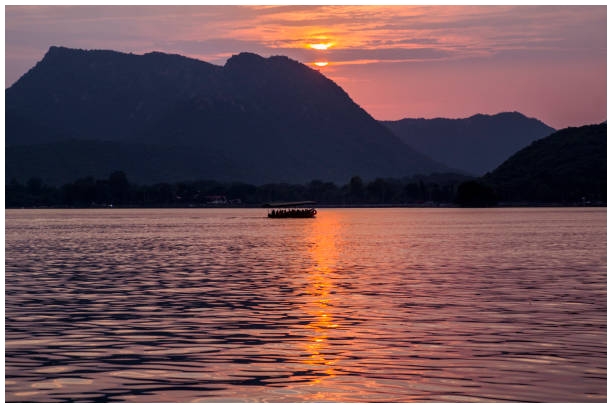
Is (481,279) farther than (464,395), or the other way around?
(481,279)

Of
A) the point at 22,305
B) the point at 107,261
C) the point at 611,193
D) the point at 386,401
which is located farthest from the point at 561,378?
the point at 107,261

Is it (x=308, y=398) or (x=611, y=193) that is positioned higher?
(x=611, y=193)

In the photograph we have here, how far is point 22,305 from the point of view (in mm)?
53375

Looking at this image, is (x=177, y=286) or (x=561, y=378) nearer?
(x=561, y=378)

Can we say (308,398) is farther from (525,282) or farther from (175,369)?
(525,282)

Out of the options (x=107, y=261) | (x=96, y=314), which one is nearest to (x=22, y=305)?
(x=96, y=314)

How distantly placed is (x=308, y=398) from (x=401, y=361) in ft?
22.5

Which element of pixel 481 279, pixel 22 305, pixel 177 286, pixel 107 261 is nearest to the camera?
pixel 22 305

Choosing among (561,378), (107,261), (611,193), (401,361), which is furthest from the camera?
(107,261)

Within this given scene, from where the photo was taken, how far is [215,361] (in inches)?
1373

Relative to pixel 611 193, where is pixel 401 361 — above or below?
below

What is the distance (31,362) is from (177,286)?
3155 centimetres

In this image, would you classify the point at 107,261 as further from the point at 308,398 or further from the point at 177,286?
the point at 308,398

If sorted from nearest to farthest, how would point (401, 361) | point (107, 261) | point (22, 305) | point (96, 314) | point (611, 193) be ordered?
point (401, 361) < point (611, 193) < point (96, 314) < point (22, 305) < point (107, 261)
